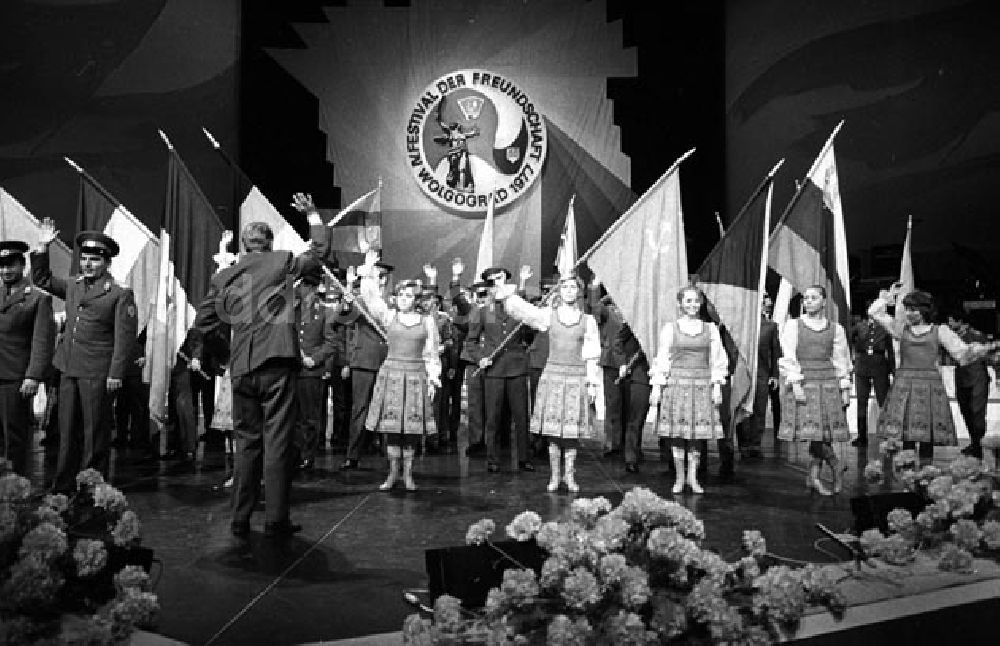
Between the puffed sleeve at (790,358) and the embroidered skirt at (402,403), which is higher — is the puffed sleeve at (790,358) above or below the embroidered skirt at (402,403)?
above

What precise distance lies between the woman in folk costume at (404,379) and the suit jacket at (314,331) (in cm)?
112

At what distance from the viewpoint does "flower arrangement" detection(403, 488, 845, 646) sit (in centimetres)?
237

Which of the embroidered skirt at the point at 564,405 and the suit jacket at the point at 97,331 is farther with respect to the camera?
the embroidered skirt at the point at 564,405

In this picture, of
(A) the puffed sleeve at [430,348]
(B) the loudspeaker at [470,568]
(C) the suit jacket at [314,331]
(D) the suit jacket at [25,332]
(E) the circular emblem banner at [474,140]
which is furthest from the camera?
(E) the circular emblem banner at [474,140]

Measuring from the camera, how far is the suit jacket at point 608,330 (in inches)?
331

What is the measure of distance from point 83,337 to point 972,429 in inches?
314

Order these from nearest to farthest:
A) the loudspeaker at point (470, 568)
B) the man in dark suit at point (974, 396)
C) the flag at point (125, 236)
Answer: the loudspeaker at point (470, 568) → the flag at point (125, 236) → the man in dark suit at point (974, 396)

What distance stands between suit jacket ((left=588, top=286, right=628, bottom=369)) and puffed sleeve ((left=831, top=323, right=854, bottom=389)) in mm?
2516

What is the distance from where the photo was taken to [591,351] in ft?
19.8

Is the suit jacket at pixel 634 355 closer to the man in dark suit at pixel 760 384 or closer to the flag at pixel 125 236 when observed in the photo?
the man in dark suit at pixel 760 384

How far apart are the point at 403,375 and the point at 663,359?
1.92 m

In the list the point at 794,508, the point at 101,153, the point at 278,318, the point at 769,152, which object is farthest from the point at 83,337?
the point at 769,152

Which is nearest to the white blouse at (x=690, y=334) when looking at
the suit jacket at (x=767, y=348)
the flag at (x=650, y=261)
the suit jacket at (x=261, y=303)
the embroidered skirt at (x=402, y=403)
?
the flag at (x=650, y=261)

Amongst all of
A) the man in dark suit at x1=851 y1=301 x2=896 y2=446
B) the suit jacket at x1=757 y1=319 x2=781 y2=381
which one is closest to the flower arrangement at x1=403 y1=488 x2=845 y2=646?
the suit jacket at x1=757 y1=319 x2=781 y2=381
